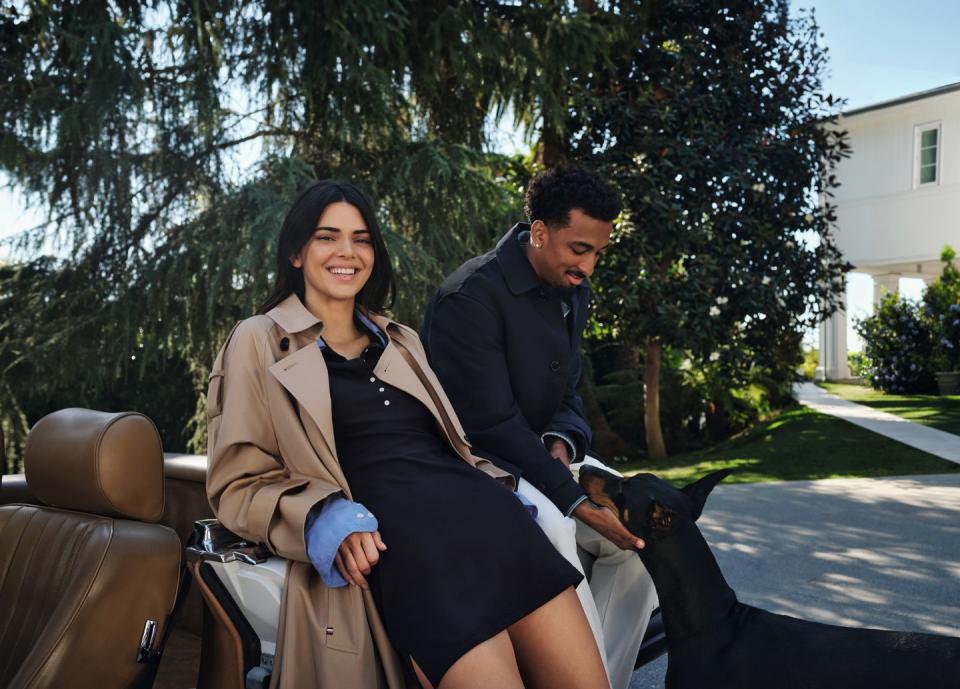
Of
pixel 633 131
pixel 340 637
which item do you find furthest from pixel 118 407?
pixel 340 637

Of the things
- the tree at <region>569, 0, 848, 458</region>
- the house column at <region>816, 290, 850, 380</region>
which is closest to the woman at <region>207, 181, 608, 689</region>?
the tree at <region>569, 0, 848, 458</region>

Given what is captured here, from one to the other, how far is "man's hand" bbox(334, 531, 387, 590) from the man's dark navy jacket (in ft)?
2.42

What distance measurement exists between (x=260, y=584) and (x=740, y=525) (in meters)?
4.98

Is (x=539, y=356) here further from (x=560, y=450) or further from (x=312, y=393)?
(x=312, y=393)

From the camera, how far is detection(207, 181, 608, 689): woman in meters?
2.10

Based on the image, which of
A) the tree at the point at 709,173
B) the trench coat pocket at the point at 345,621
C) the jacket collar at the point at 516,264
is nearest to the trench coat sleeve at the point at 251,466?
the trench coat pocket at the point at 345,621

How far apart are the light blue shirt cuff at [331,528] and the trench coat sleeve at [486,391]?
2.40 ft

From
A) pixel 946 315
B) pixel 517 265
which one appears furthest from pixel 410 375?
pixel 946 315

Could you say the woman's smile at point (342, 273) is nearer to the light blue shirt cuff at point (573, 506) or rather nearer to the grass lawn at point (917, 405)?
the light blue shirt cuff at point (573, 506)

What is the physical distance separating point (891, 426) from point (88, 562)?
10972 millimetres

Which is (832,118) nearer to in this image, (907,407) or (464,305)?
(907,407)

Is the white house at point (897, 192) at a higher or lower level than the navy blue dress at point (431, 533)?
higher

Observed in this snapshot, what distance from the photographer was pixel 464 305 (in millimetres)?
3002

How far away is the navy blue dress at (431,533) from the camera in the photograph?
211cm
